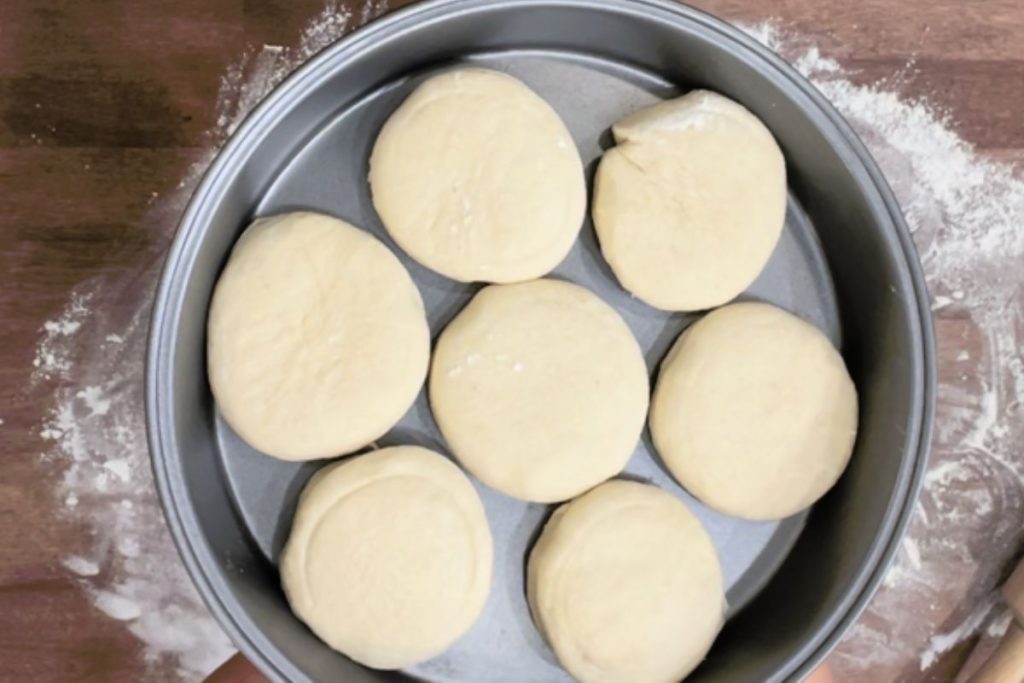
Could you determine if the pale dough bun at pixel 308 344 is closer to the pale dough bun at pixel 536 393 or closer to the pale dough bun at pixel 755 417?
the pale dough bun at pixel 536 393

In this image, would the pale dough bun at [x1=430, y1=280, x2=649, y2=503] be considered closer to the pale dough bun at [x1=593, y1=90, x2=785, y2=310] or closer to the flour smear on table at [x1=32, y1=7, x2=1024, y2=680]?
the pale dough bun at [x1=593, y1=90, x2=785, y2=310]

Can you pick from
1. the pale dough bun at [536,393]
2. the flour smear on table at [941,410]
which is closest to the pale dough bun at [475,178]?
the pale dough bun at [536,393]

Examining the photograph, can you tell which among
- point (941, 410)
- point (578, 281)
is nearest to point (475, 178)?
point (578, 281)

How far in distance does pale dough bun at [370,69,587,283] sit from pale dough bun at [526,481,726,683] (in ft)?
0.79

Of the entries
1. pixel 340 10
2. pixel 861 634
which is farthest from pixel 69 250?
pixel 861 634

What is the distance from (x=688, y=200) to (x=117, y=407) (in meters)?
0.59

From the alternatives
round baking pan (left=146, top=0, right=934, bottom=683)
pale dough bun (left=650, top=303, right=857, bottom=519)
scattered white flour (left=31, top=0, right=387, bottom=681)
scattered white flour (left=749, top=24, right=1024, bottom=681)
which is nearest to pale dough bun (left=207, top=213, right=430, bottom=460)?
round baking pan (left=146, top=0, right=934, bottom=683)

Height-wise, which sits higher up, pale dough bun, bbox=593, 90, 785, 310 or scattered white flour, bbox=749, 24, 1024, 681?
pale dough bun, bbox=593, 90, 785, 310

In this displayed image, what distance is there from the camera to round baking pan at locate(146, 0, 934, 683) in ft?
2.69

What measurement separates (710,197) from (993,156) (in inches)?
13.6

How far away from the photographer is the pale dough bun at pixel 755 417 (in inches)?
35.4

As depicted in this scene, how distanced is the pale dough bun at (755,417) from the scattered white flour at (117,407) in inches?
18.9

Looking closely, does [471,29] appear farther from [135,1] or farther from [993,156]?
[993,156]

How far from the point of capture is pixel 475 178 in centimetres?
88
